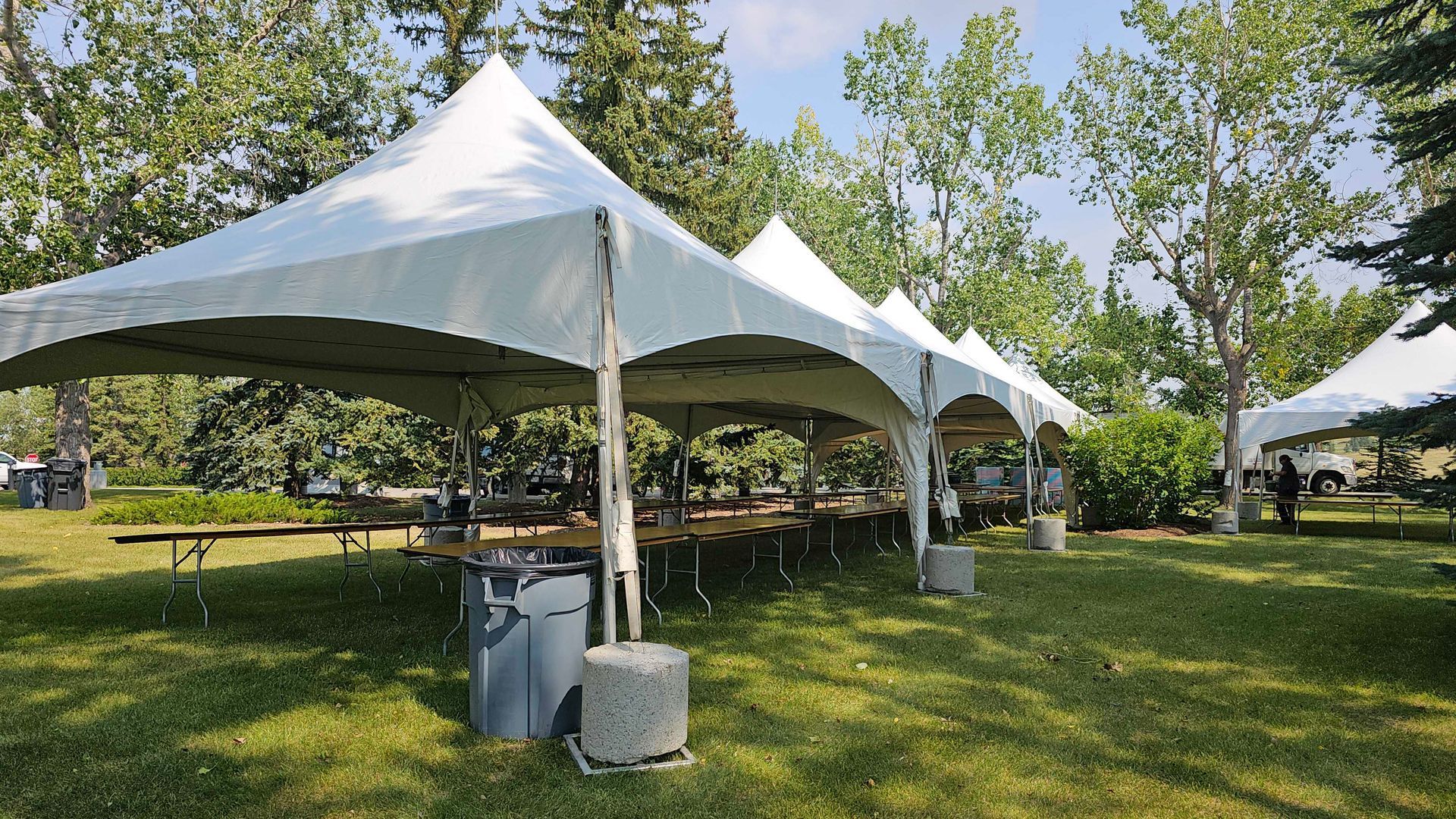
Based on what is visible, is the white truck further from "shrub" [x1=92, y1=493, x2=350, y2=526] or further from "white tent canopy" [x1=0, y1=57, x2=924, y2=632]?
"shrub" [x1=92, y1=493, x2=350, y2=526]

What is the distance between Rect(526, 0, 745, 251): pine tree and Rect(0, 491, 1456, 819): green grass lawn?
1330 centimetres

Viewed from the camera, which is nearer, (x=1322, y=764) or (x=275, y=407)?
(x=1322, y=764)

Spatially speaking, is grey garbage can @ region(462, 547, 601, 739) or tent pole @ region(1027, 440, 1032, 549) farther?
tent pole @ region(1027, 440, 1032, 549)

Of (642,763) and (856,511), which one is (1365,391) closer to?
(856,511)

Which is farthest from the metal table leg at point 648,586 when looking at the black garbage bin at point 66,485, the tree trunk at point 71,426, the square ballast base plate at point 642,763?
the tree trunk at point 71,426

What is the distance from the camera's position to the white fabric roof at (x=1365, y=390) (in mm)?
13219

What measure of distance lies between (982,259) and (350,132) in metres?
19.4

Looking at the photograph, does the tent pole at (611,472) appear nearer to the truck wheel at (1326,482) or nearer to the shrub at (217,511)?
the shrub at (217,511)

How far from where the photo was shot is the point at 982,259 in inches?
1087

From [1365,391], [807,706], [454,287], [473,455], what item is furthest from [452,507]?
[1365,391]

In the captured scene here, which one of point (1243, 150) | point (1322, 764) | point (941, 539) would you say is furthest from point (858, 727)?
point (1243, 150)

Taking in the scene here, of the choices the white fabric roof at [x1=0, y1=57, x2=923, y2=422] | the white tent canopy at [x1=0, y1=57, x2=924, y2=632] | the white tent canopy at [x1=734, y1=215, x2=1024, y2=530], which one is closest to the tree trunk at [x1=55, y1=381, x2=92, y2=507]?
the white tent canopy at [x1=0, y1=57, x2=924, y2=632]

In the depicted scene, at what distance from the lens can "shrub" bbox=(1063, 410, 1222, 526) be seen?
14.2 m

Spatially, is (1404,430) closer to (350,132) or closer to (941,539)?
(941,539)
